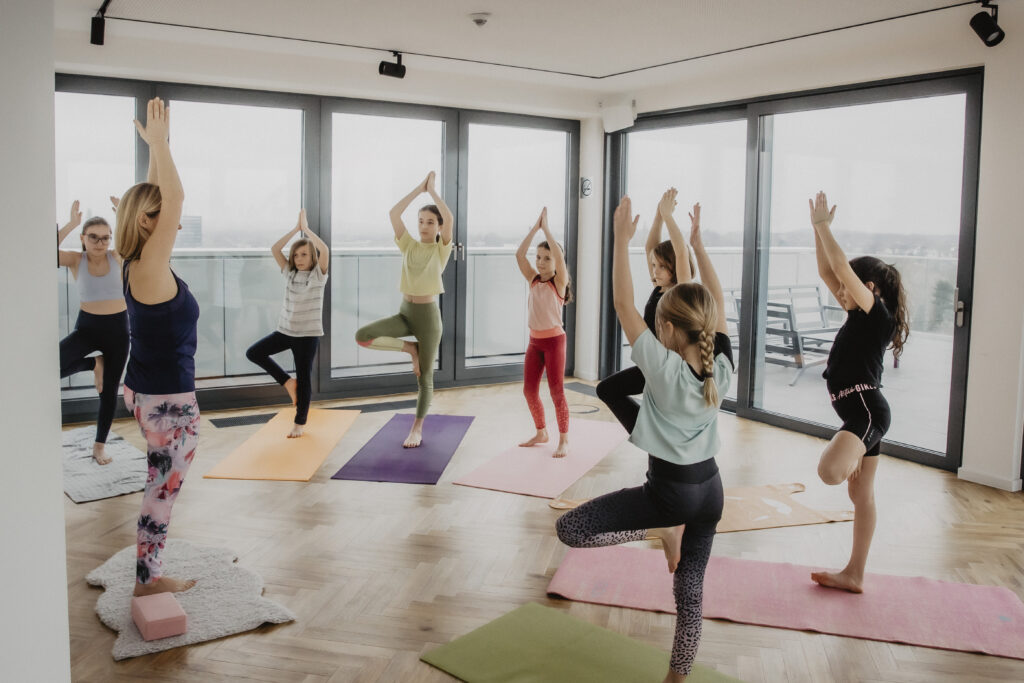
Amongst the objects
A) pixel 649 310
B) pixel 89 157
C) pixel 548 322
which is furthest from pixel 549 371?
pixel 89 157

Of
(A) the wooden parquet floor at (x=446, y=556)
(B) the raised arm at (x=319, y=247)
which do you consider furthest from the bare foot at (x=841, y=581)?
(B) the raised arm at (x=319, y=247)

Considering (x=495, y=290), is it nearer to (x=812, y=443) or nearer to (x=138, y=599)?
(x=812, y=443)

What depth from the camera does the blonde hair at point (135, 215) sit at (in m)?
2.95

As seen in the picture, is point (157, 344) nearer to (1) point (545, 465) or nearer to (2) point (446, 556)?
(2) point (446, 556)

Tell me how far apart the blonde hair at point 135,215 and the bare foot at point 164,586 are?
3.95ft

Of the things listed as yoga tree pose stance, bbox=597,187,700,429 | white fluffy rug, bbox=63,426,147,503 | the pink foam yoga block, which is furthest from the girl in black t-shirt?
white fluffy rug, bbox=63,426,147,503

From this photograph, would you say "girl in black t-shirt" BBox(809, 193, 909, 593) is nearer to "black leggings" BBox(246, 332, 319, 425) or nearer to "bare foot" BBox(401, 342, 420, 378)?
"bare foot" BBox(401, 342, 420, 378)

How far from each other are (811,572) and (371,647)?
1.85 metres

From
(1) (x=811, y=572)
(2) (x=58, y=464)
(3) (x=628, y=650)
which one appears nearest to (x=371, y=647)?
(3) (x=628, y=650)

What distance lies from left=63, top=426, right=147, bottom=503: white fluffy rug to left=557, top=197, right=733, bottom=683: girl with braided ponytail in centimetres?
301

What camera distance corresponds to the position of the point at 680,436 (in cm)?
256

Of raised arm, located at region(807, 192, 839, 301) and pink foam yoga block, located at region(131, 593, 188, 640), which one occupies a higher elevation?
raised arm, located at region(807, 192, 839, 301)

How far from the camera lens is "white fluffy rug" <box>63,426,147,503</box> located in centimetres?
461

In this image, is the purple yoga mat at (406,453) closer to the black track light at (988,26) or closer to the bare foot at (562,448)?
the bare foot at (562,448)
